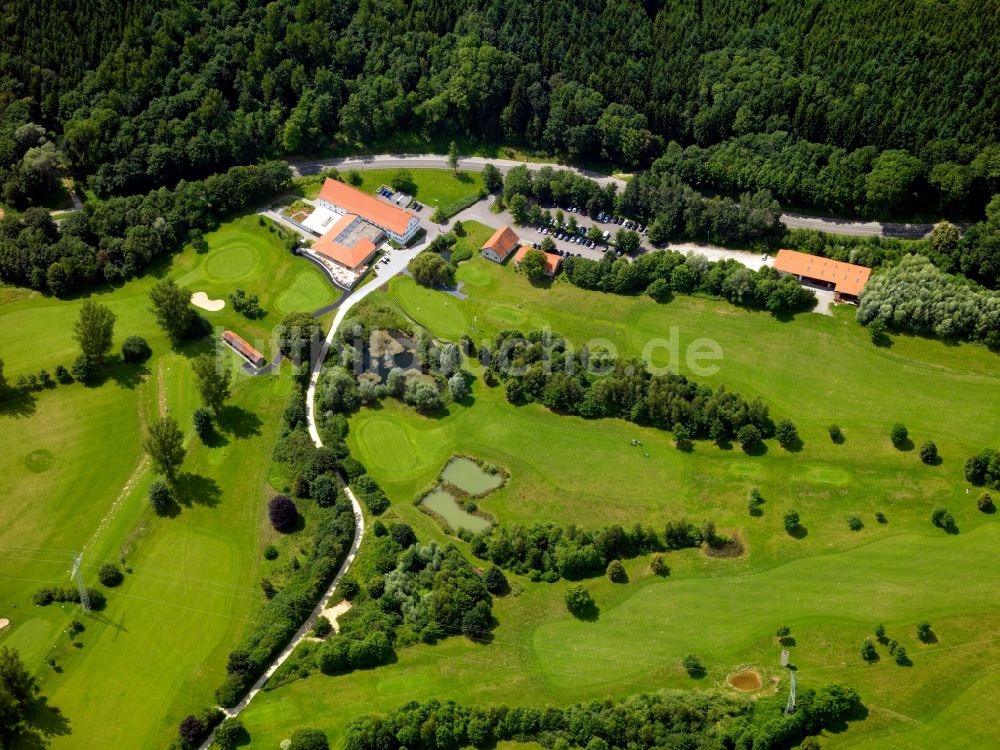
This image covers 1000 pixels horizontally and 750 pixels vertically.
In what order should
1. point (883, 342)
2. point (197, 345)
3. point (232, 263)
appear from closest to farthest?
Result: point (883, 342) < point (197, 345) < point (232, 263)

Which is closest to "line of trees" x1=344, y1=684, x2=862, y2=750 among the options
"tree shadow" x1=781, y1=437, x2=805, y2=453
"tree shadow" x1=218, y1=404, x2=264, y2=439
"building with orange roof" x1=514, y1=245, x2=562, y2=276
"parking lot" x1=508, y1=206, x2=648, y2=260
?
"tree shadow" x1=781, y1=437, x2=805, y2=453

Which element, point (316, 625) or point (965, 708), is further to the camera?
point (316, 625)

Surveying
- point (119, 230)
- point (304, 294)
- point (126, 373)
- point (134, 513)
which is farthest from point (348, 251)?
point (134, 513)

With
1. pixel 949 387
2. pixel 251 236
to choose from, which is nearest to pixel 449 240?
pixel 251 236

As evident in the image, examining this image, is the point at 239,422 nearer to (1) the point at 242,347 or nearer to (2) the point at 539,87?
(1) the point at 242,347

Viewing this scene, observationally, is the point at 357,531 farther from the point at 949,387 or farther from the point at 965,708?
the point at 949,387

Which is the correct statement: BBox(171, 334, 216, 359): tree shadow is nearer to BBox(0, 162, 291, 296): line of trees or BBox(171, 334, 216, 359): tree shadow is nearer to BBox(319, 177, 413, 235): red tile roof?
BBox(0, 162, 291, 296): line of trees
